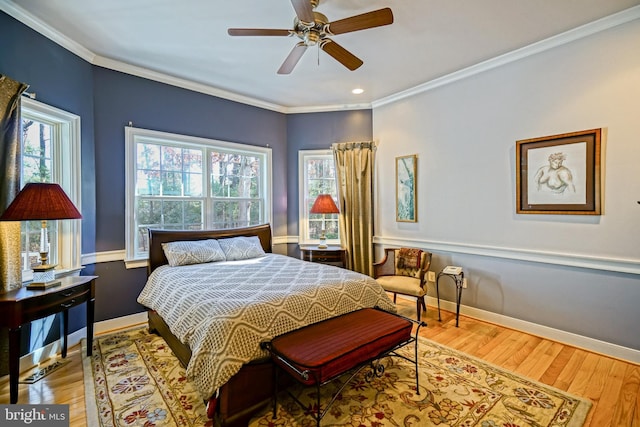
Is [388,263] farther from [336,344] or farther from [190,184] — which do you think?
[190,184]

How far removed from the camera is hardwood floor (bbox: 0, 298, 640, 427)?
1.95 meters

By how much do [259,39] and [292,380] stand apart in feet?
9.54

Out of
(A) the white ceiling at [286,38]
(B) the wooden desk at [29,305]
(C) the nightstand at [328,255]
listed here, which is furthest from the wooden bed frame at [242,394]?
(A) the white ceiling at [286,38]

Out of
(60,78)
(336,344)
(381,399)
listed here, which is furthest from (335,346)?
(60,78)

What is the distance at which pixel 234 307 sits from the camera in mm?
1917

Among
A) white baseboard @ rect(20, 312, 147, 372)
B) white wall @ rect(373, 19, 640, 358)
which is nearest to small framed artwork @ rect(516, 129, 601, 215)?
white wall @ rect(373, 19, 640, 358)

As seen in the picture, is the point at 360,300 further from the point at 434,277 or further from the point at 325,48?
Answer: the point at 325,48

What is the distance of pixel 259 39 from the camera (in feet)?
9.18

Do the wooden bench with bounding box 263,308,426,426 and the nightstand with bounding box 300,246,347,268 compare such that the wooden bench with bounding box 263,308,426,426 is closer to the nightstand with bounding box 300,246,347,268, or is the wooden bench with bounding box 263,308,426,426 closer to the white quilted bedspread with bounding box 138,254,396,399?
the white quilted bedspread with bounding box 138,254,396,399

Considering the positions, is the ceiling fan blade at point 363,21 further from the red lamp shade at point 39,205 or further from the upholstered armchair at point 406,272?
the upholstered armchair at point 406,272

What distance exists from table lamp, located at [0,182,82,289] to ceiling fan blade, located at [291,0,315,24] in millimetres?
2205

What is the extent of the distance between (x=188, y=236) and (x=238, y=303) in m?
1.88

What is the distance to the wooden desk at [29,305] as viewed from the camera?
1965 mm

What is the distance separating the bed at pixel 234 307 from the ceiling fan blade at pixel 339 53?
6.20 feet
